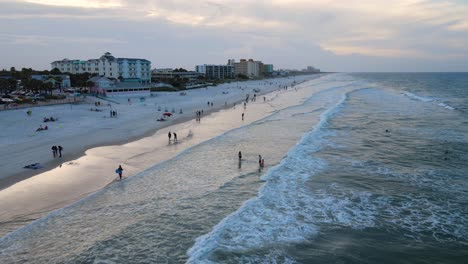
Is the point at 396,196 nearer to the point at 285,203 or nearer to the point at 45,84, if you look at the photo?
the point at 285,203

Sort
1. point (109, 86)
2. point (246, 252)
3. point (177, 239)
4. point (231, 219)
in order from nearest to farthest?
point (246, 252) → point (177, 239) → point (231, 219) → point (109, 86)

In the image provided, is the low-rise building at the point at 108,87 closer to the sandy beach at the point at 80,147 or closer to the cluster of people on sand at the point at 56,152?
the sandy beach at the point at 80,147

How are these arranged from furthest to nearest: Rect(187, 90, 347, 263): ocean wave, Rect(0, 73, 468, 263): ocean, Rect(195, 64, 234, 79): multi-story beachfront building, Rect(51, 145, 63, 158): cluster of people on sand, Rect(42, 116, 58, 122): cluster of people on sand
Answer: Rect(195, 64, 234, 79): multi-story beachfront building < Rect(42, 116, 58, 122): cluster of people on sand < Rect(51, 145, 63, 158): cluster of people on sand < Rect(187, 90, 347, 263): ocean wave < Rect(0, 73, 468, 263): ocean

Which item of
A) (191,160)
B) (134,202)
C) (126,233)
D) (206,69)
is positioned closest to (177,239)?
(126,233)

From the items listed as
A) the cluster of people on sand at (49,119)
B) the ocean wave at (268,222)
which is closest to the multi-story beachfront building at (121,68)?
the cluster of people on sand at (49,119)

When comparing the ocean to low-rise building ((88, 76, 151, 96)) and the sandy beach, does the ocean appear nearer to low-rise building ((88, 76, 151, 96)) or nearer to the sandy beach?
the sandy beach

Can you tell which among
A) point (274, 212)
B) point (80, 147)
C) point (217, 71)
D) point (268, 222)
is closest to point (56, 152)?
point (80, 147)

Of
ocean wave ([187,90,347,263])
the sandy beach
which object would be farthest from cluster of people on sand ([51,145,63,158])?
ocean wave ([187,90,347,263])
